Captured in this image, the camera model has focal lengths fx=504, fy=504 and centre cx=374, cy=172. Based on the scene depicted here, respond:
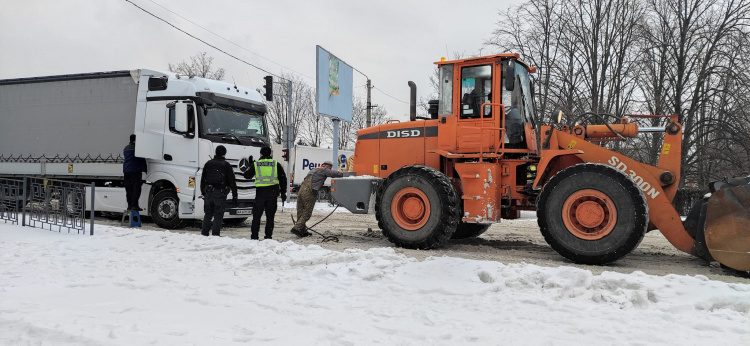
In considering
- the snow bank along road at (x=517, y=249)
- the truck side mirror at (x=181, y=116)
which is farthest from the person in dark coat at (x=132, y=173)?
the truck side mirror at (x=181, y=116)

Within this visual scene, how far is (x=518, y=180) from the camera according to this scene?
8188mm

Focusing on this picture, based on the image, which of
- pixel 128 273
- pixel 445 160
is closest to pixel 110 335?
pixel 128 273

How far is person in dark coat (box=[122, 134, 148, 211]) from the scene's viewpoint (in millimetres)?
11172

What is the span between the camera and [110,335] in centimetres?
376

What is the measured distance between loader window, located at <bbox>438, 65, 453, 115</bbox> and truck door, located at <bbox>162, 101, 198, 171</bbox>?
5.44m

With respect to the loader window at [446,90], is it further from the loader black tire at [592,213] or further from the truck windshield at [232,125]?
the truck windshield at [232,125]

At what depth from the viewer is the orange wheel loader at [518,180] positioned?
6.79 meters

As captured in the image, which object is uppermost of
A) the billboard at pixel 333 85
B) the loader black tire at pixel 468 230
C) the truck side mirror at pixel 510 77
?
the billboard at pixel 333 85

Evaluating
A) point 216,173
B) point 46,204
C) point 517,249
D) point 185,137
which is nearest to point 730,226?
point 517,249

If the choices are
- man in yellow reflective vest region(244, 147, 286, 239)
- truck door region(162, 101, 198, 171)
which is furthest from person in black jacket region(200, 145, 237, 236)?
truck door region(162, 101, 198, 171)

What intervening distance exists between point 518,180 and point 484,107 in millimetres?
1308

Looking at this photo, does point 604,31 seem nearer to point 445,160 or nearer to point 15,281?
point 445,160

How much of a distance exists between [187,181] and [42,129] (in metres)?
4.88

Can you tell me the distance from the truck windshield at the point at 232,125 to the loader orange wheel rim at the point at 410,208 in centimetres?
442
